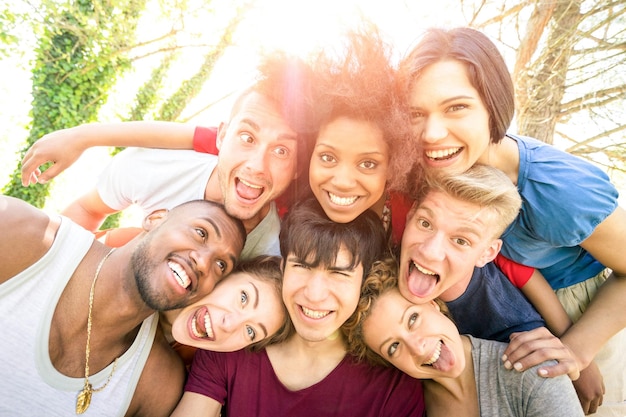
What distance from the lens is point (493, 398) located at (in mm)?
2549

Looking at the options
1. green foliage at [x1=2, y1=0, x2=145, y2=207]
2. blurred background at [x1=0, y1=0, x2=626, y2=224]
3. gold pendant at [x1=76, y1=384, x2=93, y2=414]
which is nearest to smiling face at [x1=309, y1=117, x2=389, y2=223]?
blurred background at [x1=0, y1=0, x2=626, y2=224]

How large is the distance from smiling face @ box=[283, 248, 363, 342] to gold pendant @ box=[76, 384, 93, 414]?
130 cm

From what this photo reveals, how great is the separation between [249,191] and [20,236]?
1321 mm

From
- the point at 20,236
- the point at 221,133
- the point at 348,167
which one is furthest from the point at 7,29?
the point at 348,167

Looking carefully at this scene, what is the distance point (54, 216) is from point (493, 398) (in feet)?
9.42

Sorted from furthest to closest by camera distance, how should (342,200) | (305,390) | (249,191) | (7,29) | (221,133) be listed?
(7,29), (221,133), (249,191), (305,390), (342,200)

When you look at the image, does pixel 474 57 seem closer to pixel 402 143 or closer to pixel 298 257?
pixel 402 143

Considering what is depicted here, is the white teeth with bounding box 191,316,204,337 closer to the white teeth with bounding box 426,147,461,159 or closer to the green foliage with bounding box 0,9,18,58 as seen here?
the white teeth with bounding box 426,147,461,159

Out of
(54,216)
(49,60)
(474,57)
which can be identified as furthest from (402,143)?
(49,60)

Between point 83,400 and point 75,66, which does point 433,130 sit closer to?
point 83,400

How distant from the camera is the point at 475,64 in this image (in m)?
2.45

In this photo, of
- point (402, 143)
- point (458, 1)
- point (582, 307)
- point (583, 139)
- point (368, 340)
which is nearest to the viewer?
point (402, 143)

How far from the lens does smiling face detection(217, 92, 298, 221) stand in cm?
271

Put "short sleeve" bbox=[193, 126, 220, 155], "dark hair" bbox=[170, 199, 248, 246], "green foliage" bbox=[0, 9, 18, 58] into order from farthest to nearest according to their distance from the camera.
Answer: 1. "green foliage" bbox=[0, 9, 18, 58]
2. "short sleeve" bbox=[193, 126, 220, 155]
3. "dark hair" bbox=[170, 199, 248, 246]
